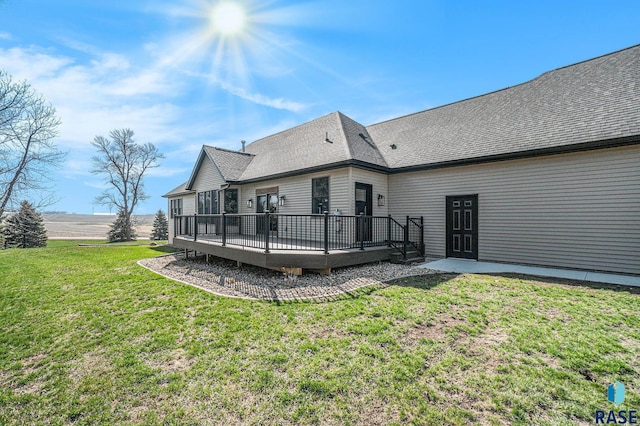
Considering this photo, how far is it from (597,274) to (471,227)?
10.7 feet

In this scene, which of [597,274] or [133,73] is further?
[133,73]

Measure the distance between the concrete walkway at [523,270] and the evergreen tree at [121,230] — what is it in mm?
32958

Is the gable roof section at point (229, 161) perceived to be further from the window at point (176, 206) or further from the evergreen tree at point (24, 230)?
the evergreen tree at point (24, 230)

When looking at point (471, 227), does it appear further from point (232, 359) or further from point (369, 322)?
point (232, 359)

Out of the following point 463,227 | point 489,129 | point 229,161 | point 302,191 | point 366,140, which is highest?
point 366,140

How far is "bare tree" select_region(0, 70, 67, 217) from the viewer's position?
1493 centimetres

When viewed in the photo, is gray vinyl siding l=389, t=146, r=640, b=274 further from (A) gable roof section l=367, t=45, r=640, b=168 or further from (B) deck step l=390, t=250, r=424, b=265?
(B) deck step l=390, t=250, r=424, b=265

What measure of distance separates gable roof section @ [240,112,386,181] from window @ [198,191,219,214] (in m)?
2.06

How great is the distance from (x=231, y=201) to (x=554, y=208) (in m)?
12.9

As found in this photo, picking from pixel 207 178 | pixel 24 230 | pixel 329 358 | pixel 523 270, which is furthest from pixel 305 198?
pixel 24 230

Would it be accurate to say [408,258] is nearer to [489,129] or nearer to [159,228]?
[489,129]

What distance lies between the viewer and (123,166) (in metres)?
31.2

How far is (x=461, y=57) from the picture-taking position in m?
11.4

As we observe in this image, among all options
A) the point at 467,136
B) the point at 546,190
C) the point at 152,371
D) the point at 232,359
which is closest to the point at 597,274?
the point at 546,190
